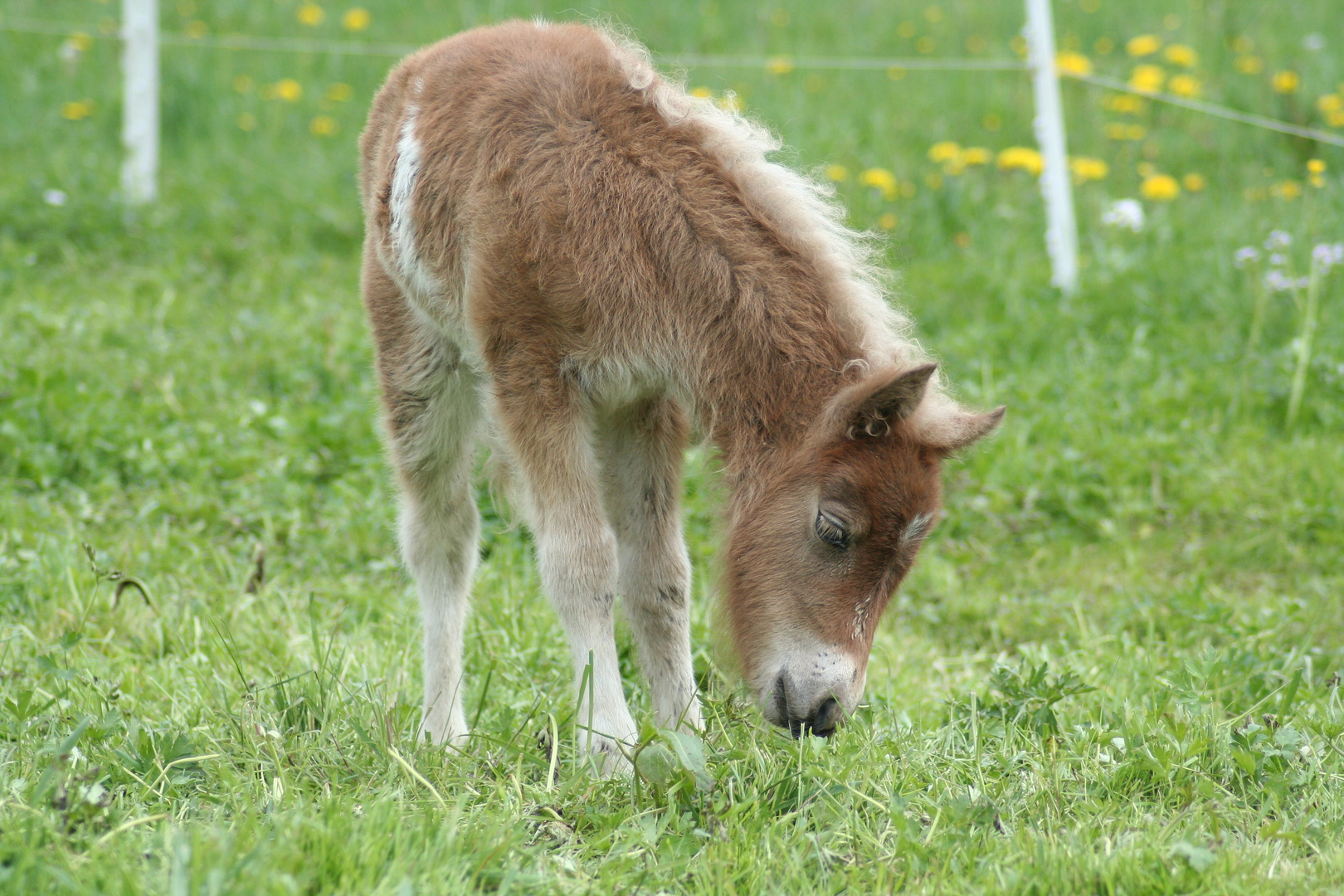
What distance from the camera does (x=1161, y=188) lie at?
23.4 ft

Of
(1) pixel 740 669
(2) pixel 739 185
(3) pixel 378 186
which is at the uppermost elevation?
(2) pixel 739 185

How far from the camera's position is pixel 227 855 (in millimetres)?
2123

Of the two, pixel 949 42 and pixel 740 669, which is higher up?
pixel 949 42

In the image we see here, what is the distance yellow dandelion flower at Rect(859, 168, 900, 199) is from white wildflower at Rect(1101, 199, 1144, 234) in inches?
48.2

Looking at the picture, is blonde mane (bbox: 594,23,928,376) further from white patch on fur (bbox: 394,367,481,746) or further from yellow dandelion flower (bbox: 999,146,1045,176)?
yellow dandelion flower (bbox: 999,146,1045,176)

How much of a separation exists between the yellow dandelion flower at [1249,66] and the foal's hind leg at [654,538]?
665 cm

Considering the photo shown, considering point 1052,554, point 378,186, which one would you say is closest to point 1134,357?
point 1052,554

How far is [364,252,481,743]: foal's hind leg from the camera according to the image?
12.0 feet

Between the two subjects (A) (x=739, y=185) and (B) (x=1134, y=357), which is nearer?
(A) (x=739, y=185)

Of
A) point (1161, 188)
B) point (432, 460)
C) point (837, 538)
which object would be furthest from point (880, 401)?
point (1161, 188)

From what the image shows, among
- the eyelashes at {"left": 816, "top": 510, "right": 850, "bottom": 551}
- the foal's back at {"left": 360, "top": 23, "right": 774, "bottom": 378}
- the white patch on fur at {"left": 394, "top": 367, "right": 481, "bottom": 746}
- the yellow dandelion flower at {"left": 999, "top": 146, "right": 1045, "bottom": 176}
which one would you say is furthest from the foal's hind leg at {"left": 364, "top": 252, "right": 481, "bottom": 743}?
the yellow dandelion flower at {"left": 999, "top": 146, "right": 1045, "bottom": 176}

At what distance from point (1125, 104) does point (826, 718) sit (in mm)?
6596

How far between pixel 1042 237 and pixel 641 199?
15.5 ft

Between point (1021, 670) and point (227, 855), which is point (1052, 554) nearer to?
point (1021, 670)
